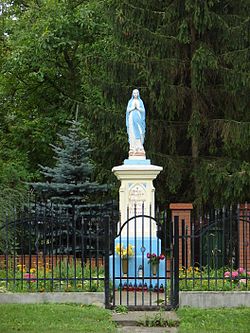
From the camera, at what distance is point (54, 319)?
9.80 meters

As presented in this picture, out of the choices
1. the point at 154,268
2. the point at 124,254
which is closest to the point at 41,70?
the point at 124,254

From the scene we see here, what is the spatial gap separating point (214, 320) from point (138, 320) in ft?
3.49

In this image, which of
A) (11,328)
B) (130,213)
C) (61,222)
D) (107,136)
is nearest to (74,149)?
(107,136)

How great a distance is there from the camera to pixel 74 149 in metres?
18.6

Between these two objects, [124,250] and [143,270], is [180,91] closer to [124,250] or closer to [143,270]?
[124,250]

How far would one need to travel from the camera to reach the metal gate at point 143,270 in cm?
1099

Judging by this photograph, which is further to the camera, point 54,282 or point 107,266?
point 54,282

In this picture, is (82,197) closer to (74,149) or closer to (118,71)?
(74,149)

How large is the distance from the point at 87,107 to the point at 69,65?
7.47 m

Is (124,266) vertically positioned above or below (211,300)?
above

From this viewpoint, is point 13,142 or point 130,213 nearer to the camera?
point 130,213

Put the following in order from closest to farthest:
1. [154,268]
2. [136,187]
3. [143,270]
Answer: [143,270]
[154,268]
[136,187]

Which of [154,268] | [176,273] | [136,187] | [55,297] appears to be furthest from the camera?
[136,187]

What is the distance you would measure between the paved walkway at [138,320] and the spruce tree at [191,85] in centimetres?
701
